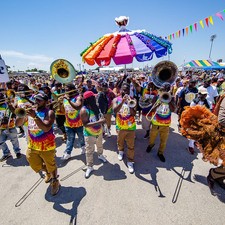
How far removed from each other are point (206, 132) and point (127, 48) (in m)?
2.76

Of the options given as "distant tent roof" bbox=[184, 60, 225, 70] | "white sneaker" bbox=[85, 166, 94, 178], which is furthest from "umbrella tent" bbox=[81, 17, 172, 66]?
"distant tent roof" bbox=[184, 60, 225, 70]

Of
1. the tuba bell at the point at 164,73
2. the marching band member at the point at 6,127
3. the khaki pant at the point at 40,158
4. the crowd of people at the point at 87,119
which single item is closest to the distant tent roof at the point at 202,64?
the crowd of people at the point at 87,119

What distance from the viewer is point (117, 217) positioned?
8.38ft

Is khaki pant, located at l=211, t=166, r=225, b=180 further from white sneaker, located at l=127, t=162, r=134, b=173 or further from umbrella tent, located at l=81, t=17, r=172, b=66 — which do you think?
umbrella tent, located at l=81, t=17, r=172, b=66

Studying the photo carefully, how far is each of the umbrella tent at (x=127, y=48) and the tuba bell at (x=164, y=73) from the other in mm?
479

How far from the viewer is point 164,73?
389cm

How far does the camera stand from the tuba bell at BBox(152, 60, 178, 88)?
3.72 meters

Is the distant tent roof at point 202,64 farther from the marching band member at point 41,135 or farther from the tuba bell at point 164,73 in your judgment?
the marching band member at point 41,135

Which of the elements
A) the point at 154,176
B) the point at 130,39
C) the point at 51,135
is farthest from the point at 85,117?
the point at 130,39

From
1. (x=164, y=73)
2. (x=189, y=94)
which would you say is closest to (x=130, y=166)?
(x=164, y=73)

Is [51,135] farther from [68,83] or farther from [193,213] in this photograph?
[193,213]

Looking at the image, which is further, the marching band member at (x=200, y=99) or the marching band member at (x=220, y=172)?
the marching band member at (x=200, y=99)

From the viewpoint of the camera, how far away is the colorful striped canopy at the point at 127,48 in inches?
155

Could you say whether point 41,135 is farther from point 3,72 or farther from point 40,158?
point 3,72
